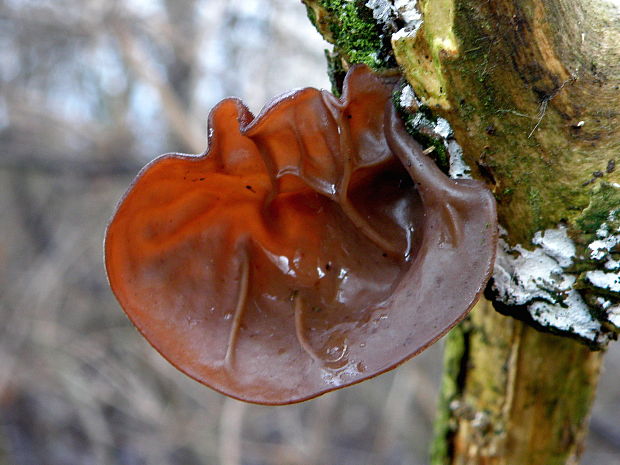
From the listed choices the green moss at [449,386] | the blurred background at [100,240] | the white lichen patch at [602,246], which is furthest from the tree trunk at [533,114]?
the blurred background at [100,240]

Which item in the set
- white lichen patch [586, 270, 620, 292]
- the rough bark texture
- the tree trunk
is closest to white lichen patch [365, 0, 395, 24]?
the tree trunk

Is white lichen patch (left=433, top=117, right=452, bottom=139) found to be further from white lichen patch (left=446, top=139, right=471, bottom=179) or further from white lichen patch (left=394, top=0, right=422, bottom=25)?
white lichen patch (left=394, top=0, right=422, bottom=25)

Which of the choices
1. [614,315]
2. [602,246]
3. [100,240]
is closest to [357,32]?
[602,246]

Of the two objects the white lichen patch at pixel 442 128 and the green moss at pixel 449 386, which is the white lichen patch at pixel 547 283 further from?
the green moss at pixel 449 386

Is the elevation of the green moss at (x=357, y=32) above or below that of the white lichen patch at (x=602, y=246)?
above

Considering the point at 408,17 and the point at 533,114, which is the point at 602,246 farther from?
the point at 408,17

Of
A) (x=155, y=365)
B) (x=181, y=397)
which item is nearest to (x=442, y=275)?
(x=155, y=365)

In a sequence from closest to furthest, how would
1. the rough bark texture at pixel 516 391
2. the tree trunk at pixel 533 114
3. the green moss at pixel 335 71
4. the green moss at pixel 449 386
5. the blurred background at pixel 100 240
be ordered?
the tree trunk at pixel 533 114 → the green moss at pixel 335 71 → the rough bark texture at pixel 516 391 → the green moss at pixel 449 386 → the blurred background at pixel 100 240
